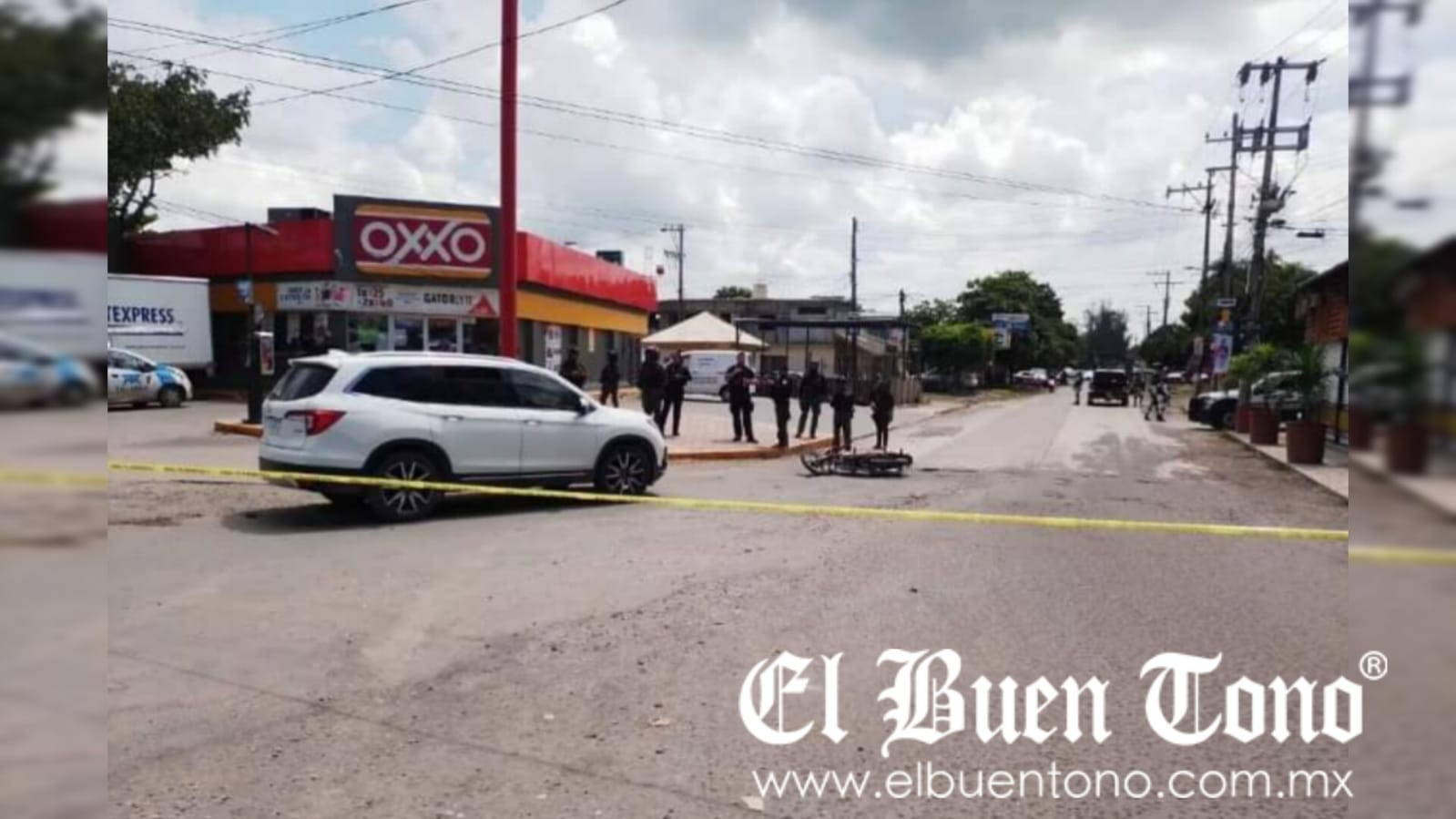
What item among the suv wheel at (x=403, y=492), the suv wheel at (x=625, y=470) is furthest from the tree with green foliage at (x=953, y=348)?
the suv wheel at (x=403, y=492)

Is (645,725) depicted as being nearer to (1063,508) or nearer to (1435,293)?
(1435,293)

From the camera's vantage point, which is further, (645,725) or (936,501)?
(936,501)

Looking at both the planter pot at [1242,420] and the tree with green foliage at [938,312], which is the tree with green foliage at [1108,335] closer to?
the tree with green foliage at [938,312]

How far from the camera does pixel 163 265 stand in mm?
28500

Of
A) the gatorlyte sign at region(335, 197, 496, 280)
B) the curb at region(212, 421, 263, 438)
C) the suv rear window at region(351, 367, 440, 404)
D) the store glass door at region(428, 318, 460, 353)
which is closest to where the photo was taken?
the suv rear window at region(351, 367, 440, 404)

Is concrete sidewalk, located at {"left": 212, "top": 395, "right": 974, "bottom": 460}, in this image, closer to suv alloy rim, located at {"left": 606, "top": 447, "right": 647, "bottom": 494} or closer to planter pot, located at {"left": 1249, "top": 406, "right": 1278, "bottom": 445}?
suv alloy rim, located at {"left": 606, "top": 447, "right": 647, "bottom": 494}

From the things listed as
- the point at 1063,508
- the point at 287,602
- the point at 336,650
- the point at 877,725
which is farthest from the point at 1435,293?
the point at 1063,508

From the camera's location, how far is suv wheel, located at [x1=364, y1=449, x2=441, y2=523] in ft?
29.8

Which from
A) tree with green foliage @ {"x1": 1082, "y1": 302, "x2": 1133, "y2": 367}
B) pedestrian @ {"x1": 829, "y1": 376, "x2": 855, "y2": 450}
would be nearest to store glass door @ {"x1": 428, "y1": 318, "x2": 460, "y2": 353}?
pedestrian @ {"x1": 829, "y1": 376, "x2": 855, "y2": 450}

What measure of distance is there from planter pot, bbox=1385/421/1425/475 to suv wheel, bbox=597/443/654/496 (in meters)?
9.57

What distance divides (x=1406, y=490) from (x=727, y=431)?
19.9 metres

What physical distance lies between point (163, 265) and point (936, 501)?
25.8 metres

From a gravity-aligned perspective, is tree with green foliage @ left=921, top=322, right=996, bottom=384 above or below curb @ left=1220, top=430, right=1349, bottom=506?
above

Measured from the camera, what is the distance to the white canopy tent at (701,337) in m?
31.0
